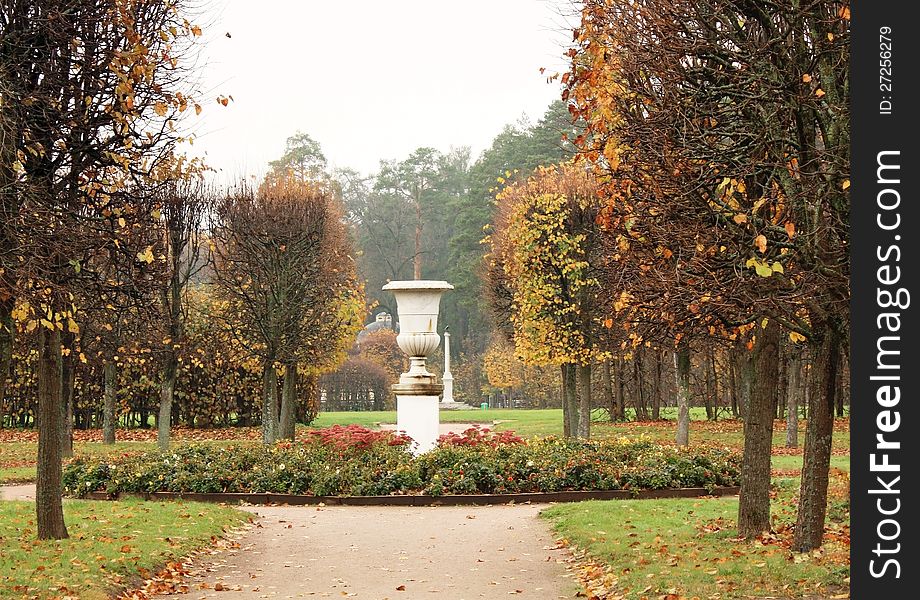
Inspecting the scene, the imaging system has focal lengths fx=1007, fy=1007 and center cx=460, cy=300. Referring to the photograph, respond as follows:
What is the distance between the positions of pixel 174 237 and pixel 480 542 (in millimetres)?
13419

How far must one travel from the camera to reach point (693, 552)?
8789 millimetres

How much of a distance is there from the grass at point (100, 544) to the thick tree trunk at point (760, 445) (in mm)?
5296

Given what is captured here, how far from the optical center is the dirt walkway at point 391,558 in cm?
839

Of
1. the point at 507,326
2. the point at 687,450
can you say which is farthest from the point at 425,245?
the point at 687,450

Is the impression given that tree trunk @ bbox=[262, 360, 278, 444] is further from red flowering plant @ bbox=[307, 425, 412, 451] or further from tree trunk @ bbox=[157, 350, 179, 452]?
red flowering plant @ bbox=[307, 425, 412, 451]

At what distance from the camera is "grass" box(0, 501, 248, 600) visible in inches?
304

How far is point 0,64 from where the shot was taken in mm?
8016

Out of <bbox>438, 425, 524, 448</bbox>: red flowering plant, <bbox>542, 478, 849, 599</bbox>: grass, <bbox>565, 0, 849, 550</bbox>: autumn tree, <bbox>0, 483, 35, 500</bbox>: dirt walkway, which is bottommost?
<bbox>0, 483, 35, 500</bbox>: dirt walkway

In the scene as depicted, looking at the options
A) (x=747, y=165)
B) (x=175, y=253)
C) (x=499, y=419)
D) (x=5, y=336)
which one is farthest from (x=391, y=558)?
(x=499, y=419)

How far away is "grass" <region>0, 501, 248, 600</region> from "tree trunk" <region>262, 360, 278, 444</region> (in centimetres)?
930

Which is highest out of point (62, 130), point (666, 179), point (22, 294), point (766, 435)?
point (62, 130)

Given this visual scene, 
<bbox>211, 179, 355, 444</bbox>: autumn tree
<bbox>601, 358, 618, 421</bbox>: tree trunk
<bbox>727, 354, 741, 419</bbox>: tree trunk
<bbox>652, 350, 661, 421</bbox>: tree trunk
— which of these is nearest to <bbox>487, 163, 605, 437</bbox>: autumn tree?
<bbox>211, 179, 355, 444</bbox>: autumn tree

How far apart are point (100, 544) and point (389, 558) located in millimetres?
2701

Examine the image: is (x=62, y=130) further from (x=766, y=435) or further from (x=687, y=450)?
(x=687, y=450)
